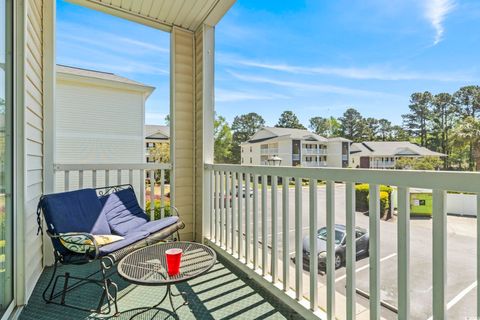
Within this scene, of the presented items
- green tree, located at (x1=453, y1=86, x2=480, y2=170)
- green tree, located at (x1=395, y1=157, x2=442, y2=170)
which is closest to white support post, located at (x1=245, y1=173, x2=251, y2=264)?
green tree, located at (x1=395, y1=157, x2=442, y2=170)

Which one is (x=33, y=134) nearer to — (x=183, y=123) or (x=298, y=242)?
(x=183, y=123)

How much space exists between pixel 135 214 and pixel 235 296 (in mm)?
1395

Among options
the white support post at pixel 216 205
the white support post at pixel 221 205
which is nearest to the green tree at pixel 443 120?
the white support post at pixel 221 205

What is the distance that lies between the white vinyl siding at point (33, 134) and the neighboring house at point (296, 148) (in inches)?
68.5

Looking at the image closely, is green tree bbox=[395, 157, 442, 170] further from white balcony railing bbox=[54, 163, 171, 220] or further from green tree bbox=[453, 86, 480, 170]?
white balcony railing bbox=[54, 163, 171, 220]

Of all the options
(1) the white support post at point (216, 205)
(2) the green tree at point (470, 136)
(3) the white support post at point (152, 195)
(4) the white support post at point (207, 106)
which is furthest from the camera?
(3) the white support post at point (152, 195)

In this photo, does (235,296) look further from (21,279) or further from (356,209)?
(21,279)

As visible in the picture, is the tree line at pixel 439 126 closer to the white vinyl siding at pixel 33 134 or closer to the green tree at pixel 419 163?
the green tree at pixel 419 163

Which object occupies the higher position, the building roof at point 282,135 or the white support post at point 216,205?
the building roof at point 282,135

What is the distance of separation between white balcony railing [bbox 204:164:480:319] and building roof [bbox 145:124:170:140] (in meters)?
0.74

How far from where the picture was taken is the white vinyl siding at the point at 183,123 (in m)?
3.42

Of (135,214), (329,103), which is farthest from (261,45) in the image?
(135,214)

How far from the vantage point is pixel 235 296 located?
84.9 inches

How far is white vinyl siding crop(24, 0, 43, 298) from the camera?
6.92 feet
